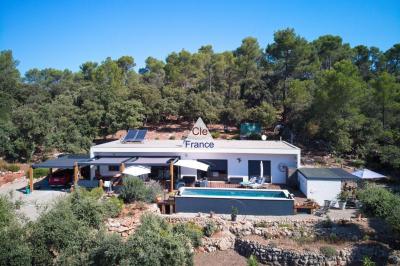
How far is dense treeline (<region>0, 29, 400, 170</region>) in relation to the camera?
33.5m

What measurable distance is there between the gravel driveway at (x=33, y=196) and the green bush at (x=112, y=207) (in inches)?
114


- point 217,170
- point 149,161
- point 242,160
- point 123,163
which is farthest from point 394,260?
point 123,163

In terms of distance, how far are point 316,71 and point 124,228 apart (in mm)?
36810

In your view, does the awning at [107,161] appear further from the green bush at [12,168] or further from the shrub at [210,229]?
the green bush at [12,168]

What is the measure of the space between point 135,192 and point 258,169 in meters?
9.76

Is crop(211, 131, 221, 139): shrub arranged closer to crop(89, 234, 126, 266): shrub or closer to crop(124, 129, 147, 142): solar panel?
crop(124, 129, 147, 142): solar panel

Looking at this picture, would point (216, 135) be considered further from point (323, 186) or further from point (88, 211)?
point (88, 211)

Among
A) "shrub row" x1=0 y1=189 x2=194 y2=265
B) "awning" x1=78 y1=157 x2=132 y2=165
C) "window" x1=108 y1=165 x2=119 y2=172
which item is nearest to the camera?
"shrub row" x1=0 y1=189 x2=194 y2=265

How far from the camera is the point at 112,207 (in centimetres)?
1859

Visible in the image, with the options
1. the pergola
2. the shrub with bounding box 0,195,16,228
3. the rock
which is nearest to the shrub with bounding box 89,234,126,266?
the shrub with bounding box 0,195,16,228

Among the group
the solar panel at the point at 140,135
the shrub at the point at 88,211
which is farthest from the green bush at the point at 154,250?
the solar panel at the point at 140,135

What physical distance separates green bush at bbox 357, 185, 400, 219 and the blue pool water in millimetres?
4716

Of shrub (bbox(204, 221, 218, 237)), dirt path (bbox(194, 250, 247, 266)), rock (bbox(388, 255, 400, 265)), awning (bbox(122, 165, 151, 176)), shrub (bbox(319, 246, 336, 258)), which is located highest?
awning (bbox(122, 165, 151, 176))

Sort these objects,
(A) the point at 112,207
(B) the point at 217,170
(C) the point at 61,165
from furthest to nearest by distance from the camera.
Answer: (B) the point at 217,170 → (C) the point at 61,165 → (A) the point at 112,207
